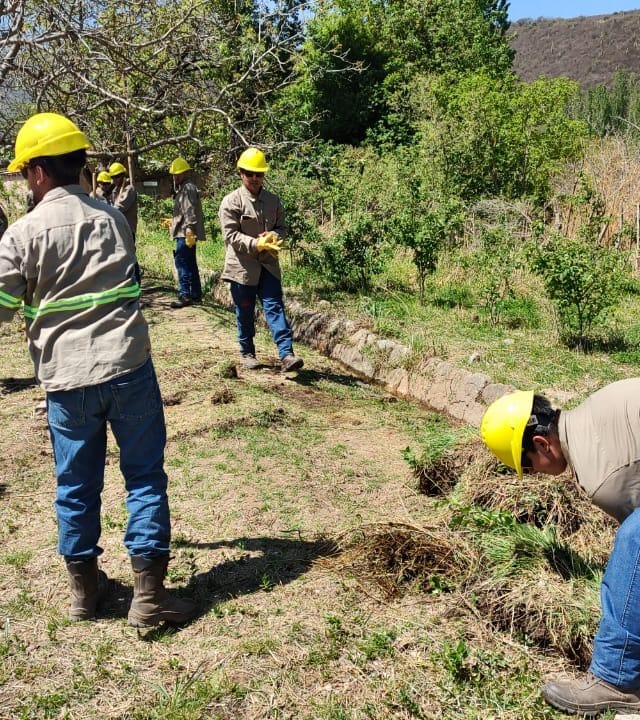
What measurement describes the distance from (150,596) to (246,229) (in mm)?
3955

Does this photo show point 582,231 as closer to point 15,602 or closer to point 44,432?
point 44,432

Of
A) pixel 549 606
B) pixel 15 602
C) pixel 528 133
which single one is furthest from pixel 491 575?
pixel 528 133

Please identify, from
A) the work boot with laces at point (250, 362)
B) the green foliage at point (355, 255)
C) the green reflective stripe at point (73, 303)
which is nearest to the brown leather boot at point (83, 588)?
the green reflective stripe at point (73, 303)

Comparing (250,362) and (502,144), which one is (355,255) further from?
(502,144)

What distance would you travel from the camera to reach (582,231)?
724 centimetres

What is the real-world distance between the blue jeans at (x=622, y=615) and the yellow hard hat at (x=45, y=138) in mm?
2360

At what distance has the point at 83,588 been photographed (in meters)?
3.05

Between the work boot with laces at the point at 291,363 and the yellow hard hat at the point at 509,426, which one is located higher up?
the yellow hard hat at the point at 509,426

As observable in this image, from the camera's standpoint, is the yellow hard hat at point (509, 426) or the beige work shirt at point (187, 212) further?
the beige work shirt at point (187, 212)

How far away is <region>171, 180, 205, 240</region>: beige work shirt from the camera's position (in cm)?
923

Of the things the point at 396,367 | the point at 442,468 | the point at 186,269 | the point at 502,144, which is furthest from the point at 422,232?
the point at 502,144

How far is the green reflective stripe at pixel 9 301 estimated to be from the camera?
9.11ft

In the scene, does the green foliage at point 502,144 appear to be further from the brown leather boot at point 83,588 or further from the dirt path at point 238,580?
the brown leather boot at point 83,588

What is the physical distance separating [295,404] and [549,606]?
328 centimetres
